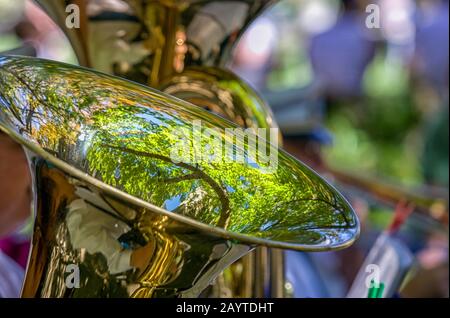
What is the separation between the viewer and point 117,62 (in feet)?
5.20

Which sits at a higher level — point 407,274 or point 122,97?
point 122,97

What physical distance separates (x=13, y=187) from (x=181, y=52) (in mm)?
392

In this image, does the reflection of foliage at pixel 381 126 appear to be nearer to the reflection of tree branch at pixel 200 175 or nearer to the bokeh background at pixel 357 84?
the bokeh background at pixel 357 84

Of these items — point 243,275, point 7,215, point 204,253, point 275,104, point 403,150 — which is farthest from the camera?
point 403,150

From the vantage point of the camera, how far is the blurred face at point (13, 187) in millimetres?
1537

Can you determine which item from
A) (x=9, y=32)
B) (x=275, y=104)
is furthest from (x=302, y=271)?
(x=9, y=32)

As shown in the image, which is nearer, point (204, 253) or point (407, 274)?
point (204, 253)

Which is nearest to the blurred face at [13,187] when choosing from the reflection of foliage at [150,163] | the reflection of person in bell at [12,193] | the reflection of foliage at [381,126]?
the reflection of person in bell at [12,193]

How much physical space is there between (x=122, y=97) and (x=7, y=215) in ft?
1.89

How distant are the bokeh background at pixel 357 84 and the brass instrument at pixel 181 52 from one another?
1114 mm

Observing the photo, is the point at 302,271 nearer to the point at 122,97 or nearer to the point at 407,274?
the point at 407,274

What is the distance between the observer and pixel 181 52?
5.23ft

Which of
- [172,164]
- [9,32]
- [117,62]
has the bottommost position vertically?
[172,164]

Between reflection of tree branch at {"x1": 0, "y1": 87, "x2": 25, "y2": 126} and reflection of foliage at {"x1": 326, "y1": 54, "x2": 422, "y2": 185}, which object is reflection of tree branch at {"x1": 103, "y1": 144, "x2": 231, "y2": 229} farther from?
reflection of foliage at {"x1": 326, "y1": 54, "x2": 422, "y2": 185}
